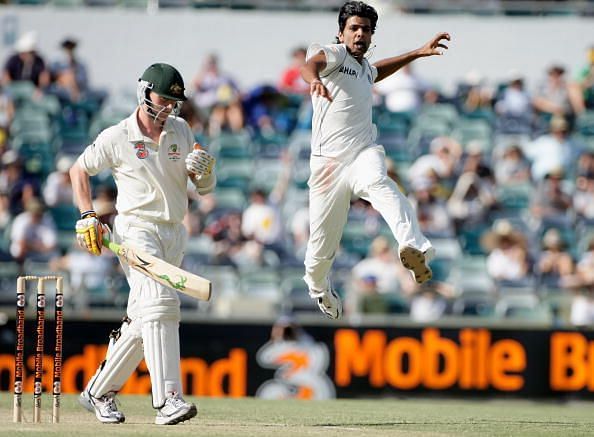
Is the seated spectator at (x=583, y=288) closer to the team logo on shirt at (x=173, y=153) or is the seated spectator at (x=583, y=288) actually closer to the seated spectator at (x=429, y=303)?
the seated spectator at (x=429, y=303)

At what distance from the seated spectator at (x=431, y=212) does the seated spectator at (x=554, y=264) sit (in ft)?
3.55

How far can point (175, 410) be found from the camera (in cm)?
650

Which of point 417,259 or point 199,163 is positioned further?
point 417,259

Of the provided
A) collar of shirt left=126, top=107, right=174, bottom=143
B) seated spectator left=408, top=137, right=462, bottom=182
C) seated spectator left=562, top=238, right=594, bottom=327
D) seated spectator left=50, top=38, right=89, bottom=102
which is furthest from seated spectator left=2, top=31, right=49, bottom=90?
collar of shirt left=126, top=107, right=174, bottom=143

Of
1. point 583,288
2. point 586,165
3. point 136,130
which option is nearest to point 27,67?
point 586,165

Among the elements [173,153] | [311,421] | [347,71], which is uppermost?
[347,71]

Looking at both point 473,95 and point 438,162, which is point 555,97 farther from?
point 438,162

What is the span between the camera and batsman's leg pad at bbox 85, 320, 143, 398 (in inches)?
266

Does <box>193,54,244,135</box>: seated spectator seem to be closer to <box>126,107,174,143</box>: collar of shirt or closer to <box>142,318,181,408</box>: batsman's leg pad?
<box>126,107,174,143</box>: collar of shirt

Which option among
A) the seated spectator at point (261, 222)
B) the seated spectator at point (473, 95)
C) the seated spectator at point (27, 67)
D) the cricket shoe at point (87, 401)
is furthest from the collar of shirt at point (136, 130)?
the seated spectator at point (473, 95)

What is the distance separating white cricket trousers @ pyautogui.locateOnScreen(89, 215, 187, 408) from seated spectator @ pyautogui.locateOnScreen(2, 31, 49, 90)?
9.67m

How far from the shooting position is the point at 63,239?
13539 mm

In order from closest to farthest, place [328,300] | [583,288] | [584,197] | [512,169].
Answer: [328,300] < [583,288] < [584,197] < [512,169]

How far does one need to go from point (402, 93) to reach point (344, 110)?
883cm
